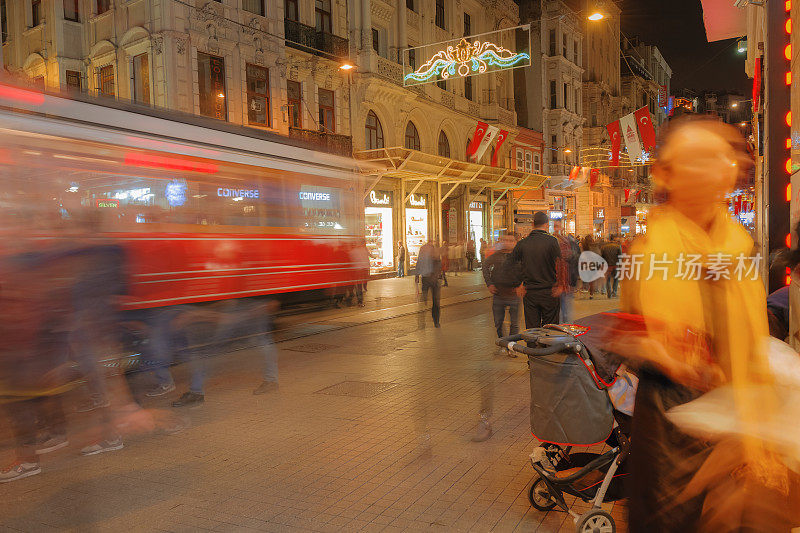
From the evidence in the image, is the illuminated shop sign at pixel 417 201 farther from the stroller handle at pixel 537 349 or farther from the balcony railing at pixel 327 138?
the stroller handle at pixel 537 349

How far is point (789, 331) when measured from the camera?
3895 millimetres

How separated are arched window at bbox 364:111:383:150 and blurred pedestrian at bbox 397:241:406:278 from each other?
4.64 metres

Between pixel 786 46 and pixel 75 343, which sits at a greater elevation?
pixel 786 46

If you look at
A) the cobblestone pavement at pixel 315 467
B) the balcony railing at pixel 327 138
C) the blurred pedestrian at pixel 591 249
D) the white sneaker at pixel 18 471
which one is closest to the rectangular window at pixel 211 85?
the balcony railing at pixel 327 138

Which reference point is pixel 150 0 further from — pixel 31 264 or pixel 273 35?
pixel 31 264

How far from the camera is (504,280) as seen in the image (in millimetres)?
8875

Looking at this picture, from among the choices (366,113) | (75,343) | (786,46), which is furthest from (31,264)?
(366,113)

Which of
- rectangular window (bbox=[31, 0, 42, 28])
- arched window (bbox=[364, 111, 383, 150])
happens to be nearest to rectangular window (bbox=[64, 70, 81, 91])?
rectangular window (bbox=[31, 0, 42, 28])

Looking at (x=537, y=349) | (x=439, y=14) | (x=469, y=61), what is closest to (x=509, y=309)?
(x=537, y=349)

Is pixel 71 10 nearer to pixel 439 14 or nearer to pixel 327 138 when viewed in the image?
pixel 327 138

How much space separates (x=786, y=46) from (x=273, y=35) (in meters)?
19.1

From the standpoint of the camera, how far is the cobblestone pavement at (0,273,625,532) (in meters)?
3.98

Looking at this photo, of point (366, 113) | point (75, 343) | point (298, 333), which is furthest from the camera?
point (366, 113)

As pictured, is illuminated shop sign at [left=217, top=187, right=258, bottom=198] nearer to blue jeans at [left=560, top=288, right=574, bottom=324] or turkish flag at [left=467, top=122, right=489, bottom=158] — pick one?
blue jeans at [left=560, top=288, right=574, bottom=324]
